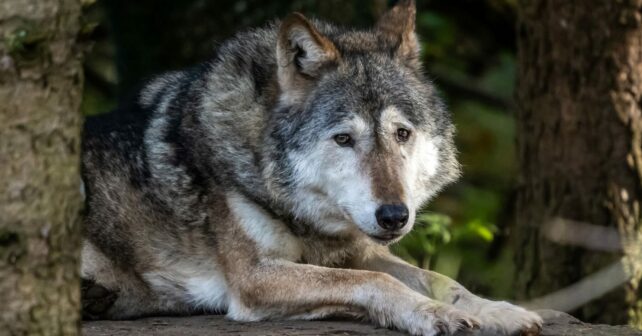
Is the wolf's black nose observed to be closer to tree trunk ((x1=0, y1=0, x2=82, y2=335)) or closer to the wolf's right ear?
the wolf's right ear

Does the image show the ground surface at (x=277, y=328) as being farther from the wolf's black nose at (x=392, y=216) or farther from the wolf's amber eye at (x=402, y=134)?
the wolf's amber eye at (x=402, y=134)

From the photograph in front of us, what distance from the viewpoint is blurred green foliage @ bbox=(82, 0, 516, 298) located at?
423 inches

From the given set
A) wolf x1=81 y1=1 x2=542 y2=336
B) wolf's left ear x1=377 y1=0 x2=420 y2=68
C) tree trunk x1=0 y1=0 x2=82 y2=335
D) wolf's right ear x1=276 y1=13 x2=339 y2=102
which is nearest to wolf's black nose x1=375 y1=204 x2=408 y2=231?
wolf x1=81 y1=1 x2=542 y2=336

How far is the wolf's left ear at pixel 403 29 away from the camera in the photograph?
6.48 metres

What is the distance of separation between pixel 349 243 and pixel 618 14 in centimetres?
326

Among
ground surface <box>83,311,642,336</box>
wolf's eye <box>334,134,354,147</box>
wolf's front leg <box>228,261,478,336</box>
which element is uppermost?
wolf's eye <box>334,134,354,147</box>

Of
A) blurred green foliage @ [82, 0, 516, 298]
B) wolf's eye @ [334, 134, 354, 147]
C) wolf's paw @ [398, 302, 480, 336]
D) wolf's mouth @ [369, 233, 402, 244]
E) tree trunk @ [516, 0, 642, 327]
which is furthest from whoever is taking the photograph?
blurred green foliage @ [82, 0, 516, 298]

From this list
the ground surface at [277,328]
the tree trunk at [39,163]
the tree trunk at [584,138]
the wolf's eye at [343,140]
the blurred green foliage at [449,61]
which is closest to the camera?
the tree trunk at [39,163]

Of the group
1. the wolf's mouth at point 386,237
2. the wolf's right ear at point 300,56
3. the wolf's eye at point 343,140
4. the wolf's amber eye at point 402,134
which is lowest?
the wolf's mouth at point 386,237

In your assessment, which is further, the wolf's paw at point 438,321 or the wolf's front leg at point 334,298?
the wolf's front leg at point 334,298

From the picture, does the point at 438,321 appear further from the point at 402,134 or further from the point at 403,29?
the point at 403,29

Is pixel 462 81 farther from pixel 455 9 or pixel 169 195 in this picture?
pixel 169 195

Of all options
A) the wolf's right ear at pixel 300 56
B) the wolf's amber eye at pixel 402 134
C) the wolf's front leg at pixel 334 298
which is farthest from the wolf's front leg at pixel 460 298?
the wolf's right ear at pixel 300 56

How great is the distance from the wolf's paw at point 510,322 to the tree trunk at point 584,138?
291cm
